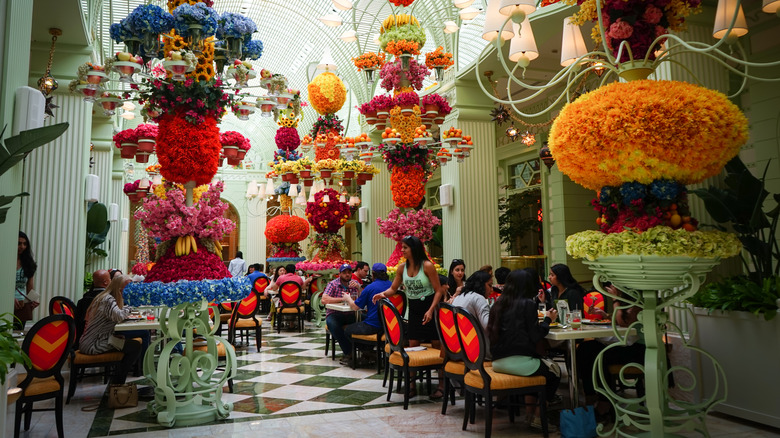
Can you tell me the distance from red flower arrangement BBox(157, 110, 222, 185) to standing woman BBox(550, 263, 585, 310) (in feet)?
11.0

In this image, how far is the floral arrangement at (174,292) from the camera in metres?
4.16

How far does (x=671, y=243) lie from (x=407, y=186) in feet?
17.6

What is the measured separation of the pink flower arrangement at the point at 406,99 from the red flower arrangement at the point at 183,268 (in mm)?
4013

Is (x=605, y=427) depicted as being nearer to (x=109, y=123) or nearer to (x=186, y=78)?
(x=186, y=78)

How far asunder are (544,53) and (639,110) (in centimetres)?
720

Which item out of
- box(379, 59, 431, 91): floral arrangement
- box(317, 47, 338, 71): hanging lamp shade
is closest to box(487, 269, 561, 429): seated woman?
box(379, 59, 431, 91): floral arrangement

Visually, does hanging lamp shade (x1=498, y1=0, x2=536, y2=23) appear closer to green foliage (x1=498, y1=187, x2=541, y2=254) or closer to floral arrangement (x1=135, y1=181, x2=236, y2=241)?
floral arrangement (x1=135, y1=181, x2=236, y2=241)

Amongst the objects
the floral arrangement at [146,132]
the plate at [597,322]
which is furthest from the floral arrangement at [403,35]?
the plate at [597,322]

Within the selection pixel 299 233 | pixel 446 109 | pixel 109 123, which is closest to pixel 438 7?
pixel 446 109

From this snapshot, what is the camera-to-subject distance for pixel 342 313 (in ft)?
23.1

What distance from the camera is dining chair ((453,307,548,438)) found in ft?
12.2

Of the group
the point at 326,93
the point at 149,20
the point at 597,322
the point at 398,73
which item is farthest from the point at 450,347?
the point at 326,93

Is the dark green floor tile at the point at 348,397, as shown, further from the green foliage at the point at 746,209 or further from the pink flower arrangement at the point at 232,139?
the green foliage at the point at 746,209

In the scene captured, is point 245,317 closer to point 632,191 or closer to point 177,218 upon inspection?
point 177,218
